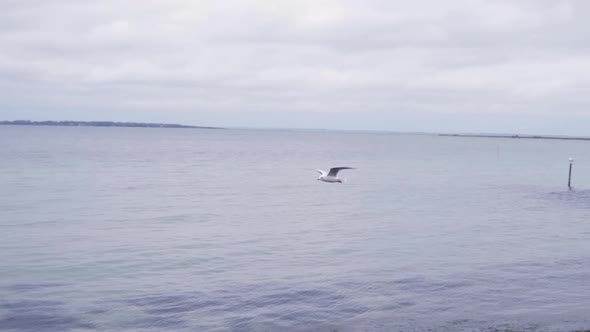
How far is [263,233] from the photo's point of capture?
30531mm

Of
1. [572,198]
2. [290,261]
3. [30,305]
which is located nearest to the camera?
[30,305]

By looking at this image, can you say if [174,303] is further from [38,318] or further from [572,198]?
[572,198]

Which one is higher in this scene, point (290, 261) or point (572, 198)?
point (572, 198)

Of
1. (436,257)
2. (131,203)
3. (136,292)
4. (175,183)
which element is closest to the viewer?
(136,292)

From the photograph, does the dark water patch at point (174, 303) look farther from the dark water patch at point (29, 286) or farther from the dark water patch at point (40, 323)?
the dark water patch at point (29, 286)

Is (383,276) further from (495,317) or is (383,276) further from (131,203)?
(131,203)

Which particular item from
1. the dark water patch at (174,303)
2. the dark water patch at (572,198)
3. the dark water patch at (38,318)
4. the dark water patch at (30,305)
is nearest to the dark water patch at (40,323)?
the dark water patch at (38,318)

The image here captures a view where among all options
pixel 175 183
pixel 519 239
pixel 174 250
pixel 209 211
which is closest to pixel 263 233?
pixel 174 250

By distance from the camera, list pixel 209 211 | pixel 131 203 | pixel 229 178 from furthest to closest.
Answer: pixel 229 178 → pixel 131 203 → pixel 209 211

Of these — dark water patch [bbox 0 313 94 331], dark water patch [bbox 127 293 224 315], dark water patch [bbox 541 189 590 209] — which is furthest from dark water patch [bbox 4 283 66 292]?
dark water patch [bbox 541 189 590 209]

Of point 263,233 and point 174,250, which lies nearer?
point 174,250

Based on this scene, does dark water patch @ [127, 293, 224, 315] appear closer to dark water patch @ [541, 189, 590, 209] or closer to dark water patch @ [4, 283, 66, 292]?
dark water patch @ [4, 283, 66, 292]

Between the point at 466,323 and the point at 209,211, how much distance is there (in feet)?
79.4

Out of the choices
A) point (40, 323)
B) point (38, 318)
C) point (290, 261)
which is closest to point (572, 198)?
point (290, 261)
